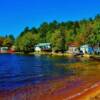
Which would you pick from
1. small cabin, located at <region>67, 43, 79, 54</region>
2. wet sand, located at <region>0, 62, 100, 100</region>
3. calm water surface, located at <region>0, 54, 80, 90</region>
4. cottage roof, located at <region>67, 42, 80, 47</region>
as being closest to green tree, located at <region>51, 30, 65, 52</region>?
small cabin, located at <region>67, 43, 79, 54</region>

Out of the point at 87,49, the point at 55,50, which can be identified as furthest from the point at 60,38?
the point at 87,49

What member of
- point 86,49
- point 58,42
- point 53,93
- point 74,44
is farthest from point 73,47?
point 53,93

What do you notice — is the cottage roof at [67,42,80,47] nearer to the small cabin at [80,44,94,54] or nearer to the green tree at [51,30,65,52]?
the green tree at [51,30,65,52]

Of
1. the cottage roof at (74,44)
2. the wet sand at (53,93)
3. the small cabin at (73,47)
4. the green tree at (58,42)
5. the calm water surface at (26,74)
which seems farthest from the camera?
the cottage roof at (74,44)

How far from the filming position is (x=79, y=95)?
109ft

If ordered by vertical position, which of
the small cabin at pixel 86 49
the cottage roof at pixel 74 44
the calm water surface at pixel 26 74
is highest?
the cottage roof at pixel 74 44

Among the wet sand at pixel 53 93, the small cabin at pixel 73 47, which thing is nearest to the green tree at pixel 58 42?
the small cabin at pixel 73 47

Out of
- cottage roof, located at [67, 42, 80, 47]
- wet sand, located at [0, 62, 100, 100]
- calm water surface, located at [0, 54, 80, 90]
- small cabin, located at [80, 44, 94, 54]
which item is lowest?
wet sand, located at [0, 62, 100, 100]

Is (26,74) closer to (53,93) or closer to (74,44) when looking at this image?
(53,93)

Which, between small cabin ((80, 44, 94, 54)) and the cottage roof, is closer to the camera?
small cabin ((80, 44, 94, 54))

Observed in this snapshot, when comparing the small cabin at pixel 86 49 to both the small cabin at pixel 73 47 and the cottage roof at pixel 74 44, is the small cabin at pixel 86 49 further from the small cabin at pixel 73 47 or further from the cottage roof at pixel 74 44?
the cottage roof at pixel 74 44

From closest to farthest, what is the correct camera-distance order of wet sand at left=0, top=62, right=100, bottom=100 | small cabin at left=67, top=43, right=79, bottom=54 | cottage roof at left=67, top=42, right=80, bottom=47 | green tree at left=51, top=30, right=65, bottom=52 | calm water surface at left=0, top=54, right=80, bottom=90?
wet sand at left=0, top=62, right=100, bottom=100
calm water surface at left=0, top=54, right=80, bottom=90
green tree at left=51, top=30, right=65, bottom=52
small cabin at left=67, top=43, right=79, bottom=54
cottage roof at left=67, top=42, right=80, bottom=47

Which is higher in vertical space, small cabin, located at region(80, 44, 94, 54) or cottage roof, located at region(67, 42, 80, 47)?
cottage roof, located at region(67, 42, 80, 47)

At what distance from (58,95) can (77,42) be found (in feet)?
476
